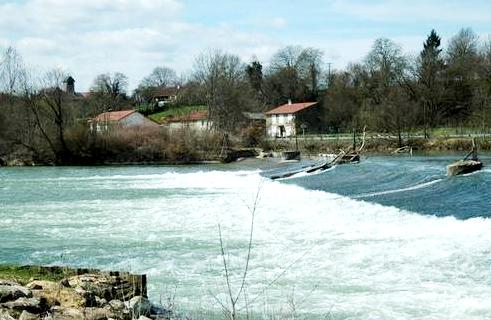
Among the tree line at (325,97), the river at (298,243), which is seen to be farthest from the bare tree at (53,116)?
the river at (298,243)

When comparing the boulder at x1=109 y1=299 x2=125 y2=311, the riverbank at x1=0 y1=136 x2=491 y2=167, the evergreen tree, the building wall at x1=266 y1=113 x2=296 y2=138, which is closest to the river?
the boulder at x1=109 y1=299 x2=125 y2=311

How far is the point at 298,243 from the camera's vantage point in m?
15.7

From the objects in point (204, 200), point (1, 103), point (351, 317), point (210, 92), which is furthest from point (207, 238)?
point (210, 92)

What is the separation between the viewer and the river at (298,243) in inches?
412

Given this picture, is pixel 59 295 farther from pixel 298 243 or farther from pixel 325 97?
pixel 325 97

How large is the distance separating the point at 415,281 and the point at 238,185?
76.5ft

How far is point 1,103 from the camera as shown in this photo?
2753 inches

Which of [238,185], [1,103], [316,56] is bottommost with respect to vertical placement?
[238,185]

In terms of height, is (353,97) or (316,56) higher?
(316,56)

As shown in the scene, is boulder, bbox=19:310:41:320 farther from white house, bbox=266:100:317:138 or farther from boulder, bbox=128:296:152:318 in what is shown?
white house, bbox=266:100:317:138

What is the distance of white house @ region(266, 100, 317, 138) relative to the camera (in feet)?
320

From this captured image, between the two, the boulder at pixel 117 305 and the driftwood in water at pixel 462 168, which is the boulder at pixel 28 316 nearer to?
the boulder at pixel 117 305

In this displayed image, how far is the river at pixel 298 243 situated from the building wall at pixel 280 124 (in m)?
67.0

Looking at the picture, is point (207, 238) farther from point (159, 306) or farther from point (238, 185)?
point (238, 185)
